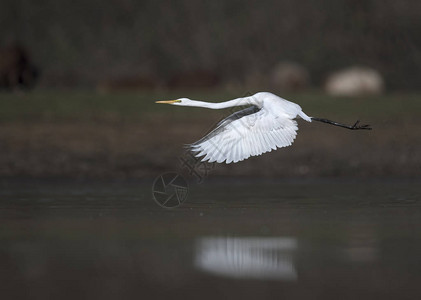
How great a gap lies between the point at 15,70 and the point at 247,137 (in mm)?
12748

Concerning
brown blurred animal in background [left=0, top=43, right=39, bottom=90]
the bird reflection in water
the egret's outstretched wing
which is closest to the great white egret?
the egret's outstretched wing

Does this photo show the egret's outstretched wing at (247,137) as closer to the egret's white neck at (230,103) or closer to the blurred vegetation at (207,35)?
the egret's white neck at (230,103)

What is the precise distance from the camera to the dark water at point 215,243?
18.5 ft

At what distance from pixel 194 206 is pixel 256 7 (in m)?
20.5

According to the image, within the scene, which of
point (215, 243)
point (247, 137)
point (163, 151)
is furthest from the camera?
point (163, 151)

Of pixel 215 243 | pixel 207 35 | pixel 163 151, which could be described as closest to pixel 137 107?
pixel 163 151

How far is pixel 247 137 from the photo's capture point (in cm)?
805

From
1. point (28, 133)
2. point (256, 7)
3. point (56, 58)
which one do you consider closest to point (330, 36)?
point (256, 7)

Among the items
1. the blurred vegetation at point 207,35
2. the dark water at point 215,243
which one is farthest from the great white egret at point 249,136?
the blurred vegetation at point 207,35

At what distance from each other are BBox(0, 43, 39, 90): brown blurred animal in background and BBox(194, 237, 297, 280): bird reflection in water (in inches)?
498

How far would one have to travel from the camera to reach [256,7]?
2922 cm

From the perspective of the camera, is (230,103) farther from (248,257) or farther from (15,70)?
(15,70)

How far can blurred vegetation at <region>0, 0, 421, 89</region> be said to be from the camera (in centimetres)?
2647

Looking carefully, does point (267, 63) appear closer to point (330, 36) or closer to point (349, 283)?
point (330, 36)
